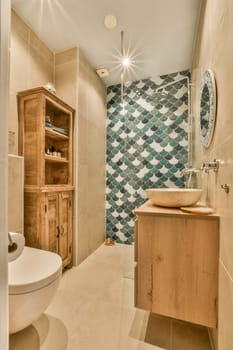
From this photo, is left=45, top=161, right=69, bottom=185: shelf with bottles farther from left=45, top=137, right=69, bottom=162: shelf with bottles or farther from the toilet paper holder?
the toilet paper holder

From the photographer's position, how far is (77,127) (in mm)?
2094

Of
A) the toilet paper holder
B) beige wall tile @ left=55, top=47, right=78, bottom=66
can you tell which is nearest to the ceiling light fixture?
beige wall tile @ left=55, top=47, right=78, bottom=66

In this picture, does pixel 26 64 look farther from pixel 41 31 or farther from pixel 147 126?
pixel 147 126

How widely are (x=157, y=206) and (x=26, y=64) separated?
1.80 metres

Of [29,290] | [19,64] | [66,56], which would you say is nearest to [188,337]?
[29,290]

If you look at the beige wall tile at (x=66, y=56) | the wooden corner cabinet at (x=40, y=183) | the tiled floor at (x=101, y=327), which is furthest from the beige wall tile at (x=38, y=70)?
the tiled floor at (x=101, y=327)

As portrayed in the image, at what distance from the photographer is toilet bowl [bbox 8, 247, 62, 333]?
963 mm

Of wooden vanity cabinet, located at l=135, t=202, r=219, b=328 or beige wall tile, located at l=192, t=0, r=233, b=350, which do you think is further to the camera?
wooden vanity cabinet, located at l=135, t=202, r=219, b=328

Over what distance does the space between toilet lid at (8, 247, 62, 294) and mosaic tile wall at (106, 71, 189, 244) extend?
152cm

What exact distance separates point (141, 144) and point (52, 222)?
1.56m

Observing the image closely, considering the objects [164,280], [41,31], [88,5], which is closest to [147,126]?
[88,5]

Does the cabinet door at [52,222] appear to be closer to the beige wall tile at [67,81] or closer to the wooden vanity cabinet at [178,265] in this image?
the wooden vanity cabinet at [178,265]

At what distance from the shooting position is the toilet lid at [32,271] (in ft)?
3.21

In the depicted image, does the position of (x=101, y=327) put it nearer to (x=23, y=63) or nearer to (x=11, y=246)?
(x=11, y=246)
